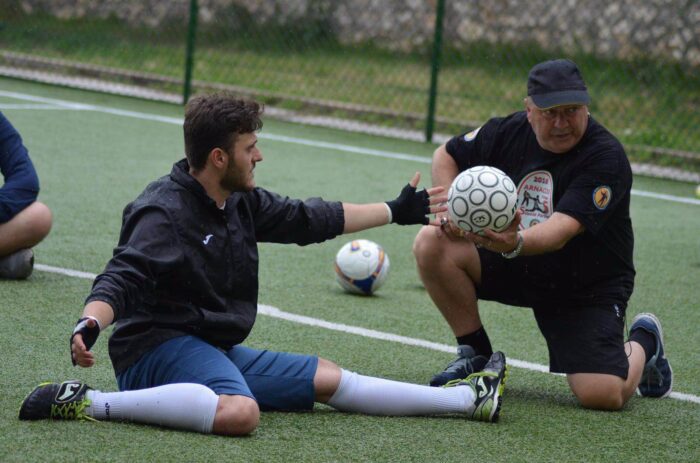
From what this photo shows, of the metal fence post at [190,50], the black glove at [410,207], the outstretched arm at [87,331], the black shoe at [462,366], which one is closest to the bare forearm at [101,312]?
the outstretched arm at [87,331]

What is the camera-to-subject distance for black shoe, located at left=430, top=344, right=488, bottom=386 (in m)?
4.80

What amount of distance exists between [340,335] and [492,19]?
9.66 metres

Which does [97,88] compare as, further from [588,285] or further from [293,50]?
[588,285]

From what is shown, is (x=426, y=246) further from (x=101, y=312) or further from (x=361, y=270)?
(x=101, y=312)

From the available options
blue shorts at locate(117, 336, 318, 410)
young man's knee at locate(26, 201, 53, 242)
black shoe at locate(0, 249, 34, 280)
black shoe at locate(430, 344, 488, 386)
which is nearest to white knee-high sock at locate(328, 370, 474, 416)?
blue shorts at locate(117, 336, 318, 410)

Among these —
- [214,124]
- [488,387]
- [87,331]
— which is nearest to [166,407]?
[87,331]

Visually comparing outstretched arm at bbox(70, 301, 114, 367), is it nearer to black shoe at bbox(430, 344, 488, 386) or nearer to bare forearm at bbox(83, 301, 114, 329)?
bare forearm at bbox(83, 301, 114, 329)

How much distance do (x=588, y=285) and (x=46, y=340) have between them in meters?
2.26

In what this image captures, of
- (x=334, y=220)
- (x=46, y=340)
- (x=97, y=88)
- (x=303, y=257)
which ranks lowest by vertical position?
(x=97, y=88)

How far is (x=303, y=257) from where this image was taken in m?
7.38

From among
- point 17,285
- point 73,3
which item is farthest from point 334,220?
point 73,3

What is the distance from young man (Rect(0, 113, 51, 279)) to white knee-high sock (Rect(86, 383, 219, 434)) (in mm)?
2276

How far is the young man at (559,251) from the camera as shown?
15.3 ft

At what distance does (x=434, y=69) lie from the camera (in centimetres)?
1318
